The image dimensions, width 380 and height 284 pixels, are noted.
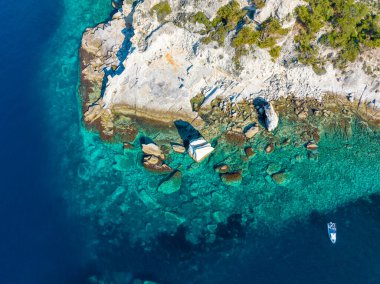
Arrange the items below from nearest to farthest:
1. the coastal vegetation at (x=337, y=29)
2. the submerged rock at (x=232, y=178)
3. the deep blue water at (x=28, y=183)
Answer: the deep blue water at (x=28, y=183) → the submerged rock at (x=232, y=178) → the coastal vegetation at (x=337, y=29)

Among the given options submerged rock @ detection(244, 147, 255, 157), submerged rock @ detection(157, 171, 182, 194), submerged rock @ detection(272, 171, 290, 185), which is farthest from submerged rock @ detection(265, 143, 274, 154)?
submerged rock @ detection(157, 171, 182, 194)

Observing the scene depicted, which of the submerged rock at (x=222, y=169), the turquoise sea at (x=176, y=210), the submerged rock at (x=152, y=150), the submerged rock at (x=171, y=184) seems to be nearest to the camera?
the turquoise sea at (x=176, y=210)

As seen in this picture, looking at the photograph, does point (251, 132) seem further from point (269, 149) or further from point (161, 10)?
point (161, 10)

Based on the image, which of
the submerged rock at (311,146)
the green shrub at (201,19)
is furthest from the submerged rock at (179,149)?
the green shrub at (201,19)

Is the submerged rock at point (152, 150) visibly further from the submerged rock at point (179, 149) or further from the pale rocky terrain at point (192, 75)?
the pale rocky terrain at point (192, 75)

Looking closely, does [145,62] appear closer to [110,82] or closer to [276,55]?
[110,82]

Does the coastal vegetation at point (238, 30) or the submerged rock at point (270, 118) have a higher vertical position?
the coastal vegetation at point (238, 30)

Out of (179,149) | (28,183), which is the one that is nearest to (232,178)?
(179,149)

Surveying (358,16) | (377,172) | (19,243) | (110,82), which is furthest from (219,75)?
(19,243)
